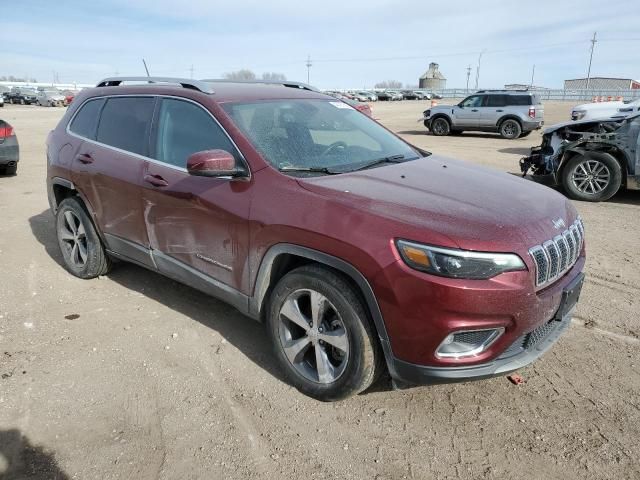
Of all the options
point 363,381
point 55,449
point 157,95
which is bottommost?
point 55,449

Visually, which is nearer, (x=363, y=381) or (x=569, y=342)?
(x=363, y=381)

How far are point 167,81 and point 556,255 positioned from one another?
10.00 feet

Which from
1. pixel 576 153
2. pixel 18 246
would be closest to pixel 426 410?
pixel 18 246

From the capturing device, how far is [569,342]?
3635 mm

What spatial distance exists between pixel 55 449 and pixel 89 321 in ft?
5.06

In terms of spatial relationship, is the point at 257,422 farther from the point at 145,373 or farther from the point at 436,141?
the point at 436,141

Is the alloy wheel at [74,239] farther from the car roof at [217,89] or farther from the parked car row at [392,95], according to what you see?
the parked car row at [392,95]

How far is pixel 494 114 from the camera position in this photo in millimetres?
19109

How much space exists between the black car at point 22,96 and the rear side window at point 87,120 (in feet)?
170

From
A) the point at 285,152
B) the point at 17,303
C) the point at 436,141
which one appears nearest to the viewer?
the point at 285,152

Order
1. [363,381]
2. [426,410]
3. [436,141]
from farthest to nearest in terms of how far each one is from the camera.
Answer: [436,141]
[426,410]
[363,381]

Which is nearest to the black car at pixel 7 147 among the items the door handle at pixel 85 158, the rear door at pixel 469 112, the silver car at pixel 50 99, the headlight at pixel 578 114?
the door handle at pixel 85 158

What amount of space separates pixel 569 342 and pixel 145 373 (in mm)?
2952

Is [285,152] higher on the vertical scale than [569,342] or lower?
higher
